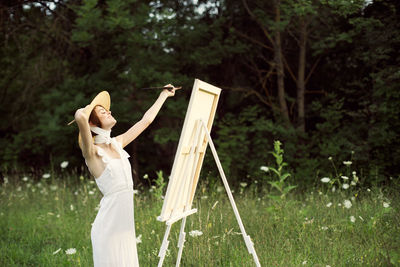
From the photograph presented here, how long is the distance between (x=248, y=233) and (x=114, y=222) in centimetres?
198

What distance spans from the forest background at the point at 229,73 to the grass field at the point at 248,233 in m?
2.96

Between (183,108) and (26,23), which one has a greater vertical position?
(26,23)

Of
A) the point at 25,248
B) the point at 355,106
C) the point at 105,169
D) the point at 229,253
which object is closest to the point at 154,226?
the point at 229,253

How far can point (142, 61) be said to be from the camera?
360 inches

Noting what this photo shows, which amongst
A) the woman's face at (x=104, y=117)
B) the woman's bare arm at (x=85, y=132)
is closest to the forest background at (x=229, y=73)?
the woman's face at (x=104, y=117)

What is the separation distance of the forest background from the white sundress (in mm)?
5406

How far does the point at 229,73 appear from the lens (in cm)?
1003

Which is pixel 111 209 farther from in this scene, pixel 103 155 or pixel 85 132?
pixel 85 132

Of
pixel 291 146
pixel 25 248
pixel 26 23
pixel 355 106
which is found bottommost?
pixel 25 248

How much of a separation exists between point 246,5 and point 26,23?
200 inches

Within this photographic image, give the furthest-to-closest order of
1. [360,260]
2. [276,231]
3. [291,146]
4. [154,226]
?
[291,146] → [154,226] → [276,231] → [360,260]

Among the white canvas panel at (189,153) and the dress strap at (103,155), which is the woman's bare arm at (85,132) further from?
the white canvas panel at (189,153)

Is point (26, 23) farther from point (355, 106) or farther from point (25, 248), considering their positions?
point (355, 106)

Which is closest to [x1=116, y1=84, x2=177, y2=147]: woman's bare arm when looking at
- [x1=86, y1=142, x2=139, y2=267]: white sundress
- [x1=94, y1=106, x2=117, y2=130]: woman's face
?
[x1=94, y1=106, x2=117, y2=130]: woman's face
